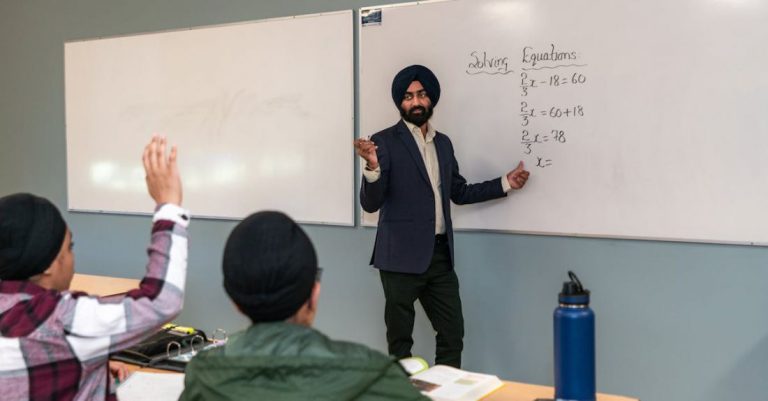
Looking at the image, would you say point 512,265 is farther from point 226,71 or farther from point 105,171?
point 105,171

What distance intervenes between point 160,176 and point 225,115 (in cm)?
287

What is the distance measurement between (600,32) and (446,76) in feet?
2.52

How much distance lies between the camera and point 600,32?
3.01m

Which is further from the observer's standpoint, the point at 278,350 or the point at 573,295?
the point at 573,295

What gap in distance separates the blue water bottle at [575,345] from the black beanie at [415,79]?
1868 millimetres

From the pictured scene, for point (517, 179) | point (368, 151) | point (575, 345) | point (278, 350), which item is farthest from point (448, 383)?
point (517, 179)

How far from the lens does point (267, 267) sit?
1.09m

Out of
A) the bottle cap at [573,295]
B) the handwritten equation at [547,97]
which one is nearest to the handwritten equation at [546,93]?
the handwritten equation at [547,97]

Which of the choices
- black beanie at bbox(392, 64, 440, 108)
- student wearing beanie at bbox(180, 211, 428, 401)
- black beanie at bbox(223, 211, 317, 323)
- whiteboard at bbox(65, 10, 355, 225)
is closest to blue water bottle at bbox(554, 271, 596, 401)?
student wearing beanie at bbox(180, 211, 428, 401)

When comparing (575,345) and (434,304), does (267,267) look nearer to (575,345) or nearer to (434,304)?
(575,345)

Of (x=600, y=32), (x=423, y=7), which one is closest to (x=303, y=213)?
(x=423, y=7)

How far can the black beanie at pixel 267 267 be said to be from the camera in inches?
43.0

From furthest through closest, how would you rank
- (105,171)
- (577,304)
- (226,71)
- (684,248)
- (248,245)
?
(105,171) → (226,71) → (684,248) → (577,304) → (248,245)

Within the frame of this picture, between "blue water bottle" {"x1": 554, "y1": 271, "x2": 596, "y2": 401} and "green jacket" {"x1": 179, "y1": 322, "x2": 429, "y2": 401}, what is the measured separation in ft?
1.33
